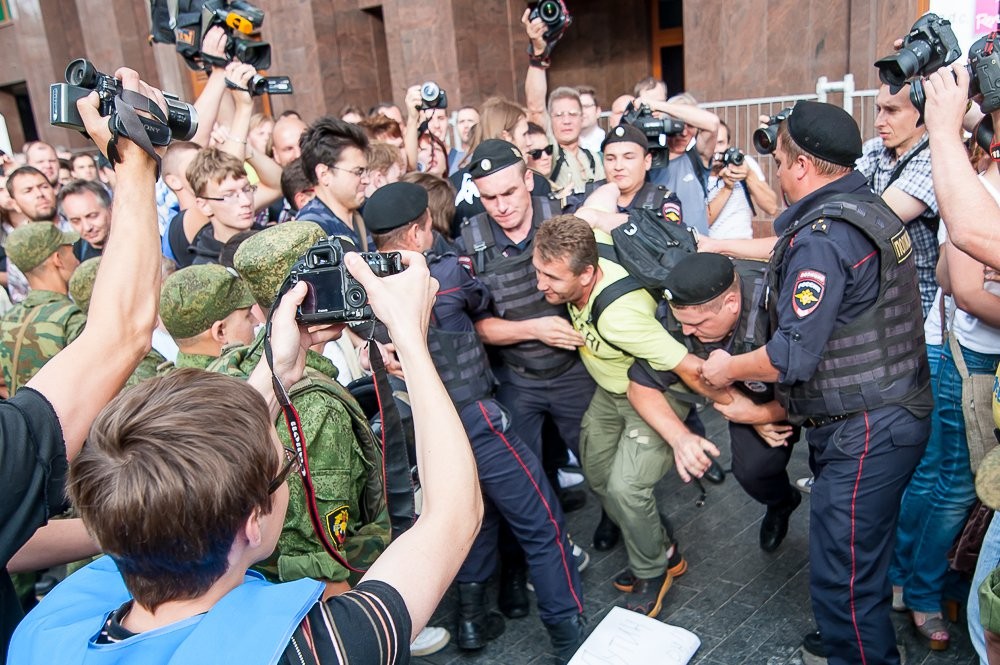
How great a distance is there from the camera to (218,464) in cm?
124

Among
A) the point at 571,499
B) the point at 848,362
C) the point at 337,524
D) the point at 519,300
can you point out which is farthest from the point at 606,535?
the point at 337,524

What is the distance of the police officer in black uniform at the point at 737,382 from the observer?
119 inches

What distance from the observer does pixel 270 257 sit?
243 centimetres

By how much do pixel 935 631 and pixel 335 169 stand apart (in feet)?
12.1

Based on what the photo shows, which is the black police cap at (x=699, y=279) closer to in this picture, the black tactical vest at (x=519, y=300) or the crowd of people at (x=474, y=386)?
the crowd of people at (x=474, y=386)

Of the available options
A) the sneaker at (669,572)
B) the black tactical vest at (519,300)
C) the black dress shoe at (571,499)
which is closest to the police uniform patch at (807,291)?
the black tactical vest at (519,300)

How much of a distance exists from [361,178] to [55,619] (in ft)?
11.5

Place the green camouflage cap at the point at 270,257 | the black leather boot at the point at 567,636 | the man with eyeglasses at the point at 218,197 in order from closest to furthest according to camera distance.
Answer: the green camouflage cap at the point at 270,257 < the black leather boot at the point at 567,636 < the man with eyeglasses at the point at 218,197

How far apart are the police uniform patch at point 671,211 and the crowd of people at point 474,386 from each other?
0.35 ft

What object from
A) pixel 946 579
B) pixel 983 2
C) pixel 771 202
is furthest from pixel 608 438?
pixel 983 2

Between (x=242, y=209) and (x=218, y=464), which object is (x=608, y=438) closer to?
(x=242, y=209)

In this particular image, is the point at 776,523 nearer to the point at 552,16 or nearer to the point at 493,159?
the point at 493,159

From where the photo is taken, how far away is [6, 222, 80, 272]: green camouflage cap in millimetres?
3898

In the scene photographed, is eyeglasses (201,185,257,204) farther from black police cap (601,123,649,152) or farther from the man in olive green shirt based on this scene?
black police cap (601,123,649,152)
